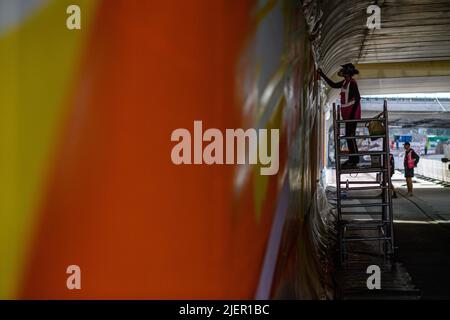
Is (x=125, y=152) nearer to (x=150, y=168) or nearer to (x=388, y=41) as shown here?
(x=150, y=168)

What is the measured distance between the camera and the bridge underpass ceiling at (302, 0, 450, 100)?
7.96m

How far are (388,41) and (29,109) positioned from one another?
37.4 ft

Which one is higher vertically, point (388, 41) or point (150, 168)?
point (388, 41)

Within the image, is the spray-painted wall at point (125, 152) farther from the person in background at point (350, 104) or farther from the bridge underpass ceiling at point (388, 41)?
the person in background at point (350, 104)

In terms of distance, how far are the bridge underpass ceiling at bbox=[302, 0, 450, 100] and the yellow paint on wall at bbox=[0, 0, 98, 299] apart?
10.2ft

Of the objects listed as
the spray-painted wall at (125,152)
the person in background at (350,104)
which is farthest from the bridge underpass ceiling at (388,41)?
the spray-painted wall at (125,152)

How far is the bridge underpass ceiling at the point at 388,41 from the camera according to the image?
796 centimetres

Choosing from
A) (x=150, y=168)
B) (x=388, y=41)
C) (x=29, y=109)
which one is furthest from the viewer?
(x=388, y=41)

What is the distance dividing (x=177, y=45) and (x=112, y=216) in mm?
1032

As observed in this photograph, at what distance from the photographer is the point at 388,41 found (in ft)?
42.3

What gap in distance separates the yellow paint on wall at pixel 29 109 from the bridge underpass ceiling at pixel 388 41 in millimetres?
3094

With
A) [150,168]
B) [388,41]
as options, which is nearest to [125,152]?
[150,168]

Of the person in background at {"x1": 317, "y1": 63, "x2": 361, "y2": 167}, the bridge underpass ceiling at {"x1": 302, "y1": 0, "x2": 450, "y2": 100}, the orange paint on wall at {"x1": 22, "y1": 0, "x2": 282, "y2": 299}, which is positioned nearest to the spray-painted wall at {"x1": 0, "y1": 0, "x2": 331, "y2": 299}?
the orange paint on wall at {"x1": 22, "y1": 0, "x2": 282, "y2": 299}
